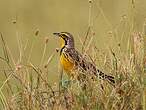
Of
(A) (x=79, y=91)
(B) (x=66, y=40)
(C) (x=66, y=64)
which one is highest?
(B) (x=66, y=40)

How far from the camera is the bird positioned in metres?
5.79

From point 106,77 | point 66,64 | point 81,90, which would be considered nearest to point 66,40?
point 66,64

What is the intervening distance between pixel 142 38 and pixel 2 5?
6.24 m

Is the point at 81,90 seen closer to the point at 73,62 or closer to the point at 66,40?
the point at 73,62

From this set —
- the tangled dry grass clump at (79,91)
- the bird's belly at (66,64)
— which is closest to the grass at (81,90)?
the tangled dry grass clump at (79,91)

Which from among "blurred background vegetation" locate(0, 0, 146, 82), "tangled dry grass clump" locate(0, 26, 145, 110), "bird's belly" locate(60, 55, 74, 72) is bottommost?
"tangled dry grass clump" locate(0, 26, 145, 110)


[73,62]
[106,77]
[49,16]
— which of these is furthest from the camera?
[49,16]

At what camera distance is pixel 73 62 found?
21.4ft

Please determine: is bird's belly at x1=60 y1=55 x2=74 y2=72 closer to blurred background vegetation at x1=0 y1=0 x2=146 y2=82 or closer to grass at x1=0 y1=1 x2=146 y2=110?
grass at x1=0 y1=1 x2=146 y2=110

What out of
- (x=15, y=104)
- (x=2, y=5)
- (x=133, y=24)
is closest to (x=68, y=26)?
(x=2, y=5)

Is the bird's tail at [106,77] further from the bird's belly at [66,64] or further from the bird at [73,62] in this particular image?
the bird's belly at [66,64]

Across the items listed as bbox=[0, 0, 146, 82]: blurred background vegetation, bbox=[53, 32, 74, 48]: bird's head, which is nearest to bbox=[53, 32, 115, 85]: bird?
bbox=[53, 32, 74, 48]: bird's head

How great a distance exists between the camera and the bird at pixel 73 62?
5.79 m

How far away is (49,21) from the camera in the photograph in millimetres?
11484
